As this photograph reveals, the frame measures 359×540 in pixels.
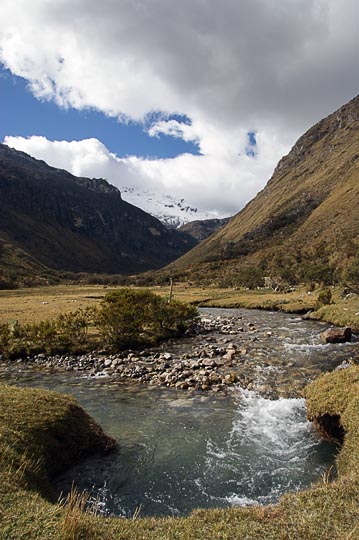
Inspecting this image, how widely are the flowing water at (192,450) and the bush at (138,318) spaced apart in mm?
10352

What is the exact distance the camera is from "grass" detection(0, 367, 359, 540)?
689cm

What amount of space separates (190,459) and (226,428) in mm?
3238

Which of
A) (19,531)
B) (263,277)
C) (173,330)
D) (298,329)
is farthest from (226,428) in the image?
(263,277)

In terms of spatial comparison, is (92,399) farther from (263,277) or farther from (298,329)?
(263,277)

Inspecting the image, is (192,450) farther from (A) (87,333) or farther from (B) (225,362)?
(A) (87,333)

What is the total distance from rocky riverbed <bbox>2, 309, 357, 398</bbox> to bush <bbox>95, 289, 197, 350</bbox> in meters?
2.26

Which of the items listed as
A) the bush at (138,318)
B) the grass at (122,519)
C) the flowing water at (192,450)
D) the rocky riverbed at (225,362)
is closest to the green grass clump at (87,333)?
the bush at (138,318)

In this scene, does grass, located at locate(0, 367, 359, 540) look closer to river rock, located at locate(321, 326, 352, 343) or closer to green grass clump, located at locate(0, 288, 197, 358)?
green grass clump, located at locate(0, 288, 197, 358)

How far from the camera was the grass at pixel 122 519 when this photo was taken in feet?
22.6

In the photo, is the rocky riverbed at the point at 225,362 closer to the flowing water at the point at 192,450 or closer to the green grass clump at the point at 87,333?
the flowing water at the point at 192,450

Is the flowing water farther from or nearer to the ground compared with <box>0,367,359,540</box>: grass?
nearer to the ground

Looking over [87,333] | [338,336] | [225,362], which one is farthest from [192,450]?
[87,333]

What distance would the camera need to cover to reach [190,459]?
13688 millimetres

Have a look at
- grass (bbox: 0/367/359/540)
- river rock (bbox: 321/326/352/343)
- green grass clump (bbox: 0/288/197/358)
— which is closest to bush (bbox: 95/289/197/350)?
green grass clump (bbox: 0/288/197/358)
